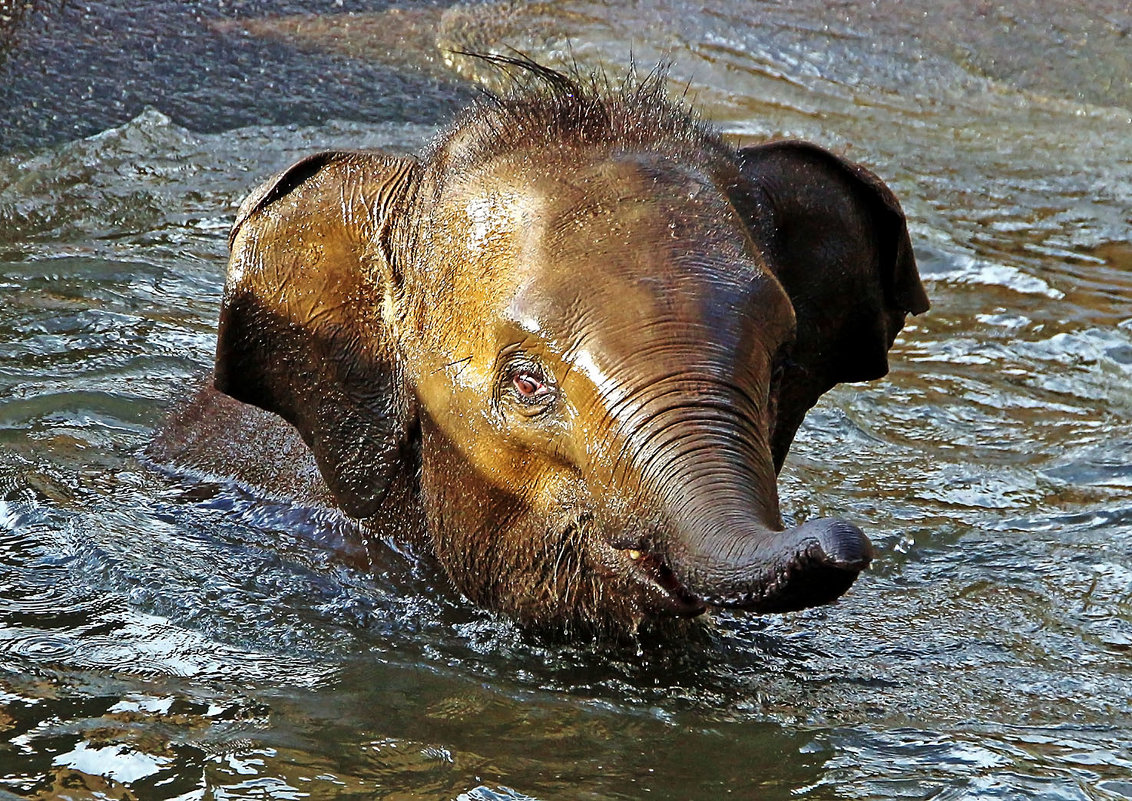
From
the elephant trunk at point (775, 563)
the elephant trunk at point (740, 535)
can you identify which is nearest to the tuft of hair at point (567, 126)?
the elephant trunk at point (740, 535)

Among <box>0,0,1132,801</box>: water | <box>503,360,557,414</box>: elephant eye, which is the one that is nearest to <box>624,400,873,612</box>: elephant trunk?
Result: <box>503,360,557,414</box>: elephant eye

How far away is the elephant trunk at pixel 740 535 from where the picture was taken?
315 centimetres

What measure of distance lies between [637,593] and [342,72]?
25.6 feet

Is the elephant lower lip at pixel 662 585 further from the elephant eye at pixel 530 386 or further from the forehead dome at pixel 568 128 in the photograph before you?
the forehead dome at pixel 568 128

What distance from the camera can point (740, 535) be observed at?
334 centimetres

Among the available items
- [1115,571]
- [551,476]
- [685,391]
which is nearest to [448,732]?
[551,476]

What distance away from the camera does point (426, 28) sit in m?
12.1

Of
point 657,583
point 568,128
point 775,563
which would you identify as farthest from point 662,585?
point 568,128

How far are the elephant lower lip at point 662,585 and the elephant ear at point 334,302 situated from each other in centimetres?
92

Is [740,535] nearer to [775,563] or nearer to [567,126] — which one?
[775,563]

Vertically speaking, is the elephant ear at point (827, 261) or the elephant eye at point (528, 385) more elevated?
the elephant ear at point (827, 261)

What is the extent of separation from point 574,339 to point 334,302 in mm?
1001

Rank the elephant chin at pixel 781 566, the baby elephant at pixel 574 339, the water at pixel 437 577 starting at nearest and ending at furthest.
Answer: the elephant chin at pixel 781 566 < the baby elephant at pixel 574 339 < the water at pixel 437 577

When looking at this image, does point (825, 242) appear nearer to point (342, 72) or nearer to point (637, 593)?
point (637, 593)
